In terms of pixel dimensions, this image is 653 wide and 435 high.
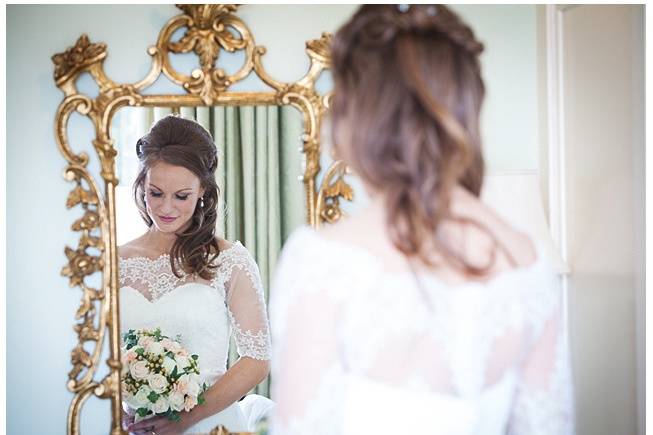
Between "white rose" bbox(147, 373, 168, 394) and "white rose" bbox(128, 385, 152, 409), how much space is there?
0.07ft

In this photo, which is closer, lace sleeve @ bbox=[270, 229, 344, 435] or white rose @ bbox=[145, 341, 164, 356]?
lace sleeve @ bbox=[270, 229, 344, 435]

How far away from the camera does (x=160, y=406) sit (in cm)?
222

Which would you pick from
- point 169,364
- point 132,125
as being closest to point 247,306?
point 169,364

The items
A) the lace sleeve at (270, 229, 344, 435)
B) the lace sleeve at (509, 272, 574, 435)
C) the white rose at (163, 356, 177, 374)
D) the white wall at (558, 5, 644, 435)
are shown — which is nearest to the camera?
the lace sleeve at (270, 229, 344, 435)

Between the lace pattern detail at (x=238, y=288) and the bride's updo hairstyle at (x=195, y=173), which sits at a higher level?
the bride's updo hairstyle at (x=195, y=173)

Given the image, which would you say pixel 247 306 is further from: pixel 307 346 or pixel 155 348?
pixel 307 346

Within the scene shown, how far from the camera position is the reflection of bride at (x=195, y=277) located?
2213 millimetres

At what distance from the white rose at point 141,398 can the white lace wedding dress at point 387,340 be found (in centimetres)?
84

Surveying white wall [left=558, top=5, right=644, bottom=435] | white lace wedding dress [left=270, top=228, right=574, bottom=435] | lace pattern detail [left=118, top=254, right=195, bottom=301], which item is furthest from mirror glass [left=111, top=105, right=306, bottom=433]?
white wall [left=558, top=5, right=644, bottom=435]

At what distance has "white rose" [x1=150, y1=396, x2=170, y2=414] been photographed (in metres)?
2.21

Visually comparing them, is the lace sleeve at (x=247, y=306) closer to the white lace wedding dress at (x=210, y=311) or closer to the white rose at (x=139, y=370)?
the white lace wedding dress at (x=210, y=311)

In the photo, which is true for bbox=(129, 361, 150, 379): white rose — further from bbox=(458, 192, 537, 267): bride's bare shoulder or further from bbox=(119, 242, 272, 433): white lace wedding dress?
bbox=(458, 192, 537, 267): bride's bare shoulder

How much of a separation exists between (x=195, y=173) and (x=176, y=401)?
2.17ft

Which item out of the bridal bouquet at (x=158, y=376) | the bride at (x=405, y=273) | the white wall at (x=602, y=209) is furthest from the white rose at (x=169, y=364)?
the white wall at (x=602, y=209)
